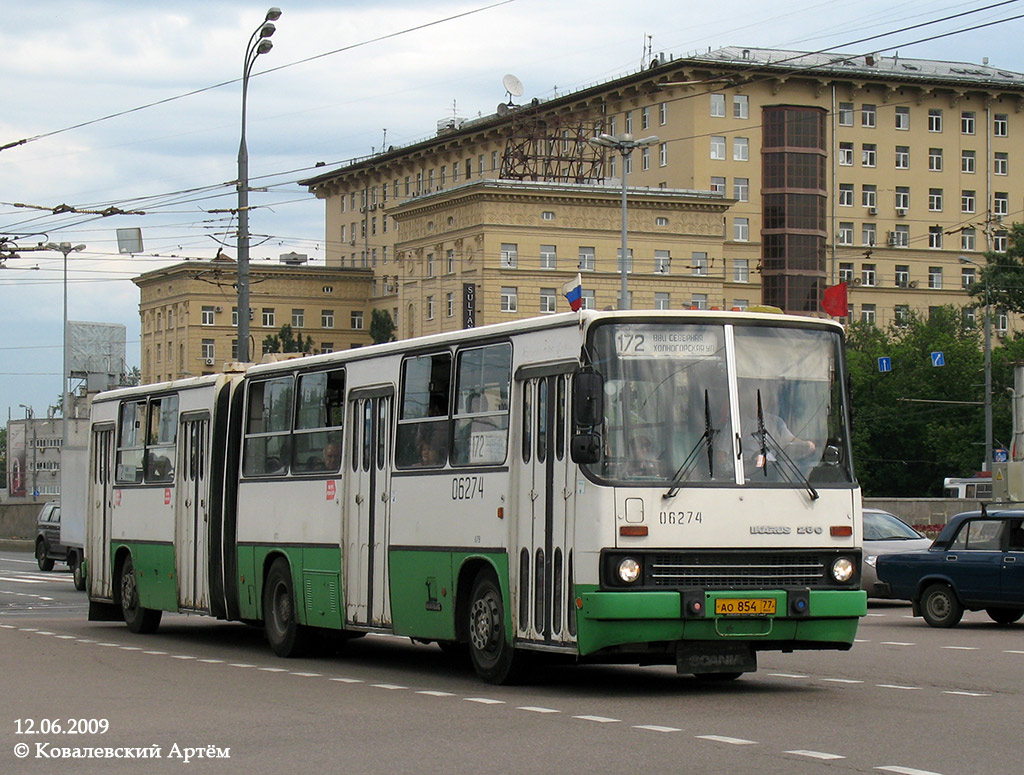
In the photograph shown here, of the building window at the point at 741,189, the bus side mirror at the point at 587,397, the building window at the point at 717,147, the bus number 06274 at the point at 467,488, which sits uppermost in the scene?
the building window at the point at 717,147

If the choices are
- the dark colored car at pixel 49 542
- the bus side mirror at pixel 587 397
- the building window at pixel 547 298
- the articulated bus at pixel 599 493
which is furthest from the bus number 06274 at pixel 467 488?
the building window at pixel 547 298

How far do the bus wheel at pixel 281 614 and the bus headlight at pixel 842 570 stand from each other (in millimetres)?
6446

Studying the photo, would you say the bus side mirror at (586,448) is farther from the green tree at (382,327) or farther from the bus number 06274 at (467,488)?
the green tree at (382,327)

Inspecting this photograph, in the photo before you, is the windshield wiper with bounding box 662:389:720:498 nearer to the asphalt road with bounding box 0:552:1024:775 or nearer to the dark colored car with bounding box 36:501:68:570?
the asphalt road with bounding box 0:552:1024:775

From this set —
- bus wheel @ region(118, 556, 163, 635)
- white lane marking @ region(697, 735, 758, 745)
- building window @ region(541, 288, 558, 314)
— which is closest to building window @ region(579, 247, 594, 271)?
building window @ region(541, 288, 558, 314)

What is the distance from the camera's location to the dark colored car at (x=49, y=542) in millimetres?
43500

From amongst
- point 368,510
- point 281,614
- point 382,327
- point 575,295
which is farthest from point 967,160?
point 368,510

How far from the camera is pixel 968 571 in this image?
72.0 ft

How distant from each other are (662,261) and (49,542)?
200 feet

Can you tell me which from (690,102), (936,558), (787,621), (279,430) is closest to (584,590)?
(787,621)

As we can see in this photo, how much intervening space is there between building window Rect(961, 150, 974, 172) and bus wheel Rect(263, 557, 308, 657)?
95970mm

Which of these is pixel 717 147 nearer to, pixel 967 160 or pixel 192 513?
pixel 967 160

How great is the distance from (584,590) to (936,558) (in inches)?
410

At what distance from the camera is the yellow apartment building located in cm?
9894
